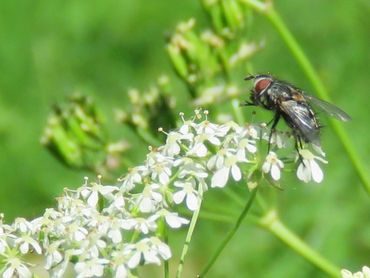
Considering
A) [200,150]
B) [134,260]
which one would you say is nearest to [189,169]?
[200,150]

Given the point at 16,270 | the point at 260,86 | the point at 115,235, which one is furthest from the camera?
the point at 260,86

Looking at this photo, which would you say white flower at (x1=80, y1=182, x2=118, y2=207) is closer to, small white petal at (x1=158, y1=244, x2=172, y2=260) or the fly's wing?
small white petal at (x1=158, y1=244, x2=172, y2=260)

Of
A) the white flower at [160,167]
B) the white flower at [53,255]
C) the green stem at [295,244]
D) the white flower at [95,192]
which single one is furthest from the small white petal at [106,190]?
the green stem at [295,244]

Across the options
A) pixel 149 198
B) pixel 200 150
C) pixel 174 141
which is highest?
pixel 174 141

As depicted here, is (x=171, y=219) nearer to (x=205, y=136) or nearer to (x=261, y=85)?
(x=205, y=136)

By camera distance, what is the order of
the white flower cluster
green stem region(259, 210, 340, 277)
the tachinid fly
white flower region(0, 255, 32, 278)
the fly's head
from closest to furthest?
the white flower cluster < white flower region(0, 255, 32, 278) < the tachinid fly < the fly's head < green stem region(259, 210, 340, 277)

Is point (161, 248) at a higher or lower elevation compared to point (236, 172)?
lower

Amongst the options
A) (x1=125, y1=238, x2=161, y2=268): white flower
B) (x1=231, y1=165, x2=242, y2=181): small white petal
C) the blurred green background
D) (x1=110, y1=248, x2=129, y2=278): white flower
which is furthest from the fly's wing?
the blurred green background
